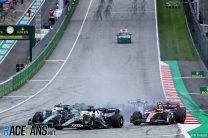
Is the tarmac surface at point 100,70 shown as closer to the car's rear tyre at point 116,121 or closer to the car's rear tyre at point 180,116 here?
the car's rear tyre at point 116,121

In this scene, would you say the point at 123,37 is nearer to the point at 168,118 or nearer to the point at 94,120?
the point at 168,118

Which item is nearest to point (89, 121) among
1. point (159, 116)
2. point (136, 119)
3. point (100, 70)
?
point (136, 119)

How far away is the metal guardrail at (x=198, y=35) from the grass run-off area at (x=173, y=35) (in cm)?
71

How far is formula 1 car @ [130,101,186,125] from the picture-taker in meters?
40.7

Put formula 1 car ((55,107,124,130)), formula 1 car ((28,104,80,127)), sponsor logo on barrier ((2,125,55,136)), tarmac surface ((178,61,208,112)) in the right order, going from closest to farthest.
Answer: sponsor logo on barrier ((2,125,55,136)) < formula 1 car ((55,107,124,130)) < formula 1 car ((28,104,80,127)) < tarmac surface ((178,61,208,112))

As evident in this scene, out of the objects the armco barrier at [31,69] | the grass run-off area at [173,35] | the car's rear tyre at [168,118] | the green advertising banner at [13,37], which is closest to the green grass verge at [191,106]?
the car's rear tyre at [168,118]

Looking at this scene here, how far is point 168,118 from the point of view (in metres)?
40.7

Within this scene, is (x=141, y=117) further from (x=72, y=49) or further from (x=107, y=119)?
(x=72, y=49)

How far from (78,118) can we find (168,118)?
5.08 meters

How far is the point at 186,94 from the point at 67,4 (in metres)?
49.1

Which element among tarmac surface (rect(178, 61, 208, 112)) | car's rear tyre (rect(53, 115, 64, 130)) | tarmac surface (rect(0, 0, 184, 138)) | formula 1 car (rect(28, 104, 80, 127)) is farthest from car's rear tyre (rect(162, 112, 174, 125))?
tarmac surface (rect(178, 61, 208, 112))

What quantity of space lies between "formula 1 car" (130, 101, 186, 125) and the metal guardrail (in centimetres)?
3288

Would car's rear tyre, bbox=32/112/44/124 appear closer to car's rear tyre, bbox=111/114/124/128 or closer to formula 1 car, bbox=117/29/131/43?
car's rear tyre, bbox=111/114/124/128

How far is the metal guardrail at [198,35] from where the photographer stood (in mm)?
75000
